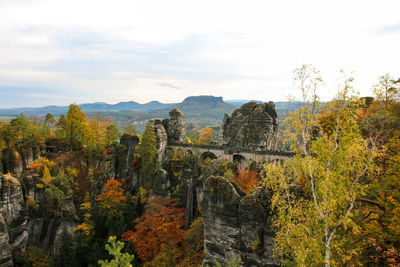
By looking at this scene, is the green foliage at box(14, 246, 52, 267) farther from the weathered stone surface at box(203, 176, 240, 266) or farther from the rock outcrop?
the rock outcrop

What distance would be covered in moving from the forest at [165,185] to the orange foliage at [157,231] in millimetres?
139

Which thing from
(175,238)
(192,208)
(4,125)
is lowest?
(175,238)

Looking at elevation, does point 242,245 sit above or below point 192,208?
above

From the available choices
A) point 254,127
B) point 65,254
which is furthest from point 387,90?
point 65,254

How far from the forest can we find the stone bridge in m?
1.16

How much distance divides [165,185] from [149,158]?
18.2 ft

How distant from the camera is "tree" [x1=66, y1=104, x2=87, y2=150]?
44.7 m

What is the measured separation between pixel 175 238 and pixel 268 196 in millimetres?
15176

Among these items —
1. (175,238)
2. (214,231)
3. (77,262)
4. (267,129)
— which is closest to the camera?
(214,231)

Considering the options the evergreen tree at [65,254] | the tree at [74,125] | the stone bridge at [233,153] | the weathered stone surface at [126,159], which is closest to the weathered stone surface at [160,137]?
the stone bridge at [233,153]

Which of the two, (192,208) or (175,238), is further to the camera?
(192,208)

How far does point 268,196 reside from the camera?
742 inches

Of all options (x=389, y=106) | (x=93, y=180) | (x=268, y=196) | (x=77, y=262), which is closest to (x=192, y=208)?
(x=268, y=196)

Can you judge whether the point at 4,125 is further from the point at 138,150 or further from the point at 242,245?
the point at 242,245
